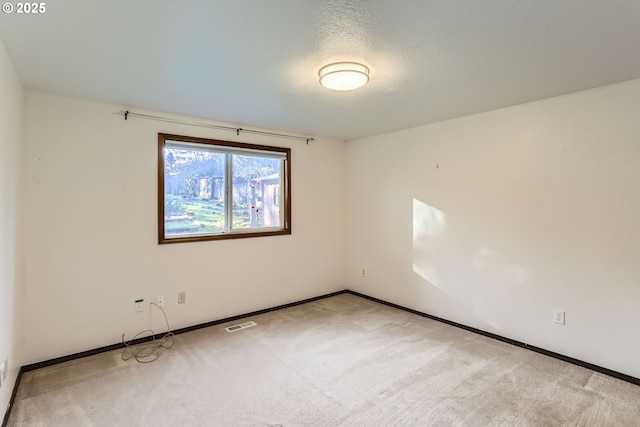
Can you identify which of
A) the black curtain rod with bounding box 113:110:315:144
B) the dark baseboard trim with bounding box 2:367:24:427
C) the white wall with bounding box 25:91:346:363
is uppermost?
the black curtain rod with bounding box 113:110:315:144

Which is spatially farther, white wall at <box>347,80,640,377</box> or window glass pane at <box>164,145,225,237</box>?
window glass pane at <box>164,145,225,237</box>

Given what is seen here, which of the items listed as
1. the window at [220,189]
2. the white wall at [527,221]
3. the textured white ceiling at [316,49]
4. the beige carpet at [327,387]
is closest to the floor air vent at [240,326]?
the beige carpet at [327,387]

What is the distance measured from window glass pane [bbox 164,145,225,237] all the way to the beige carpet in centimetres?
115

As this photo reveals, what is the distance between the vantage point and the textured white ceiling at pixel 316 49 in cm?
155

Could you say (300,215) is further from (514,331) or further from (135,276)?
(514,331)

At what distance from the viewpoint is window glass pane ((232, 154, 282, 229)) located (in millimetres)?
3844

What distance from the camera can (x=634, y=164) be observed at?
2.39 meters

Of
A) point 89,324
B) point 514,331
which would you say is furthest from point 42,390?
point 514,331

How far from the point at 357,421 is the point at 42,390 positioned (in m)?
2.22

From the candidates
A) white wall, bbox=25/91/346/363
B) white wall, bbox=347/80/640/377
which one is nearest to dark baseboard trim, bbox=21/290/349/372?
white wall, bbox=25/91/346/363

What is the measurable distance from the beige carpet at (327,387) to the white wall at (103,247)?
1.15 feet

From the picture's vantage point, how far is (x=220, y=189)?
3.70 metres

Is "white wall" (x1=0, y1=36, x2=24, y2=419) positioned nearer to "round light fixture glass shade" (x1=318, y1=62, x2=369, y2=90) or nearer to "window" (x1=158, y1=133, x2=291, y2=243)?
"window" (x1=158, y1=133, x2=291, y2=243)

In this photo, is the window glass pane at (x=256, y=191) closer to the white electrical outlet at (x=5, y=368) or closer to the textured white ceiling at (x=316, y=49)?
the textured white ceiling at (x=316, y=49)
